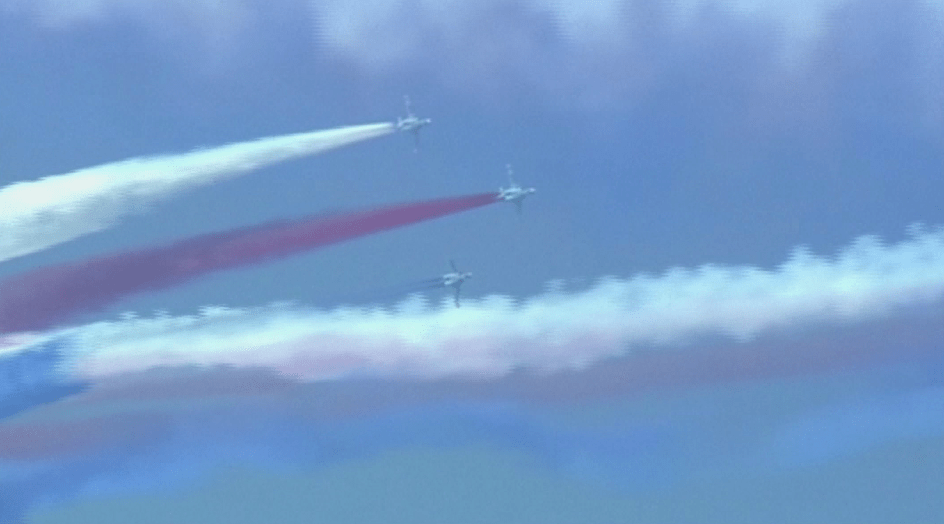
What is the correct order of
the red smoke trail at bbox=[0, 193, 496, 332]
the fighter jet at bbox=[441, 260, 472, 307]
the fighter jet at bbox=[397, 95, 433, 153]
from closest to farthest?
the red smoke trail at bbox=[0, 193, 496, 332], the fighter jet at bbox=[441, 260, 472, 307], the fighter jet at bbox=[397, 95, 433, 153]

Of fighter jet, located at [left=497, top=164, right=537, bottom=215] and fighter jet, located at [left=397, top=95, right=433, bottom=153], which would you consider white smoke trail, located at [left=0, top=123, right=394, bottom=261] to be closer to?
fighter jet, located at [left=397, top=95, right=433, bottom=153]

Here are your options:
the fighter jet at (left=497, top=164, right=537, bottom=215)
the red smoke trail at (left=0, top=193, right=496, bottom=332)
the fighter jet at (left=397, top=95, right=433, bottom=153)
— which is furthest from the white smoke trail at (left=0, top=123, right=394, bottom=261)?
the fighter jet at (left=497, top=164, right=537, bottom=215)

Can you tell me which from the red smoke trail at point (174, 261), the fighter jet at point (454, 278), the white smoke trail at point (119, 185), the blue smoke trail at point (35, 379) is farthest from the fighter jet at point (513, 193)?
the blue smoke trail at point (35, 379)

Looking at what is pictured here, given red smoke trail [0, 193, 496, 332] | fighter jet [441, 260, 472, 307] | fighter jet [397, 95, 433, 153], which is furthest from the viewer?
fighter jet [397, 95, 433, 153]

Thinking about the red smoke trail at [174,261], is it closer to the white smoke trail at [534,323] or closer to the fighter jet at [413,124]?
the white smoke trail at [534,323]

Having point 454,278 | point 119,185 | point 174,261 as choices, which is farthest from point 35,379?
point 454,278

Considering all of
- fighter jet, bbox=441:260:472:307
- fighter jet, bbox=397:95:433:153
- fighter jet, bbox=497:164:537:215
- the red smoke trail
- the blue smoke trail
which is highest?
fighter jet, bbox=397:95:433:153

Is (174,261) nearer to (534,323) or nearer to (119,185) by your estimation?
(119,185)
